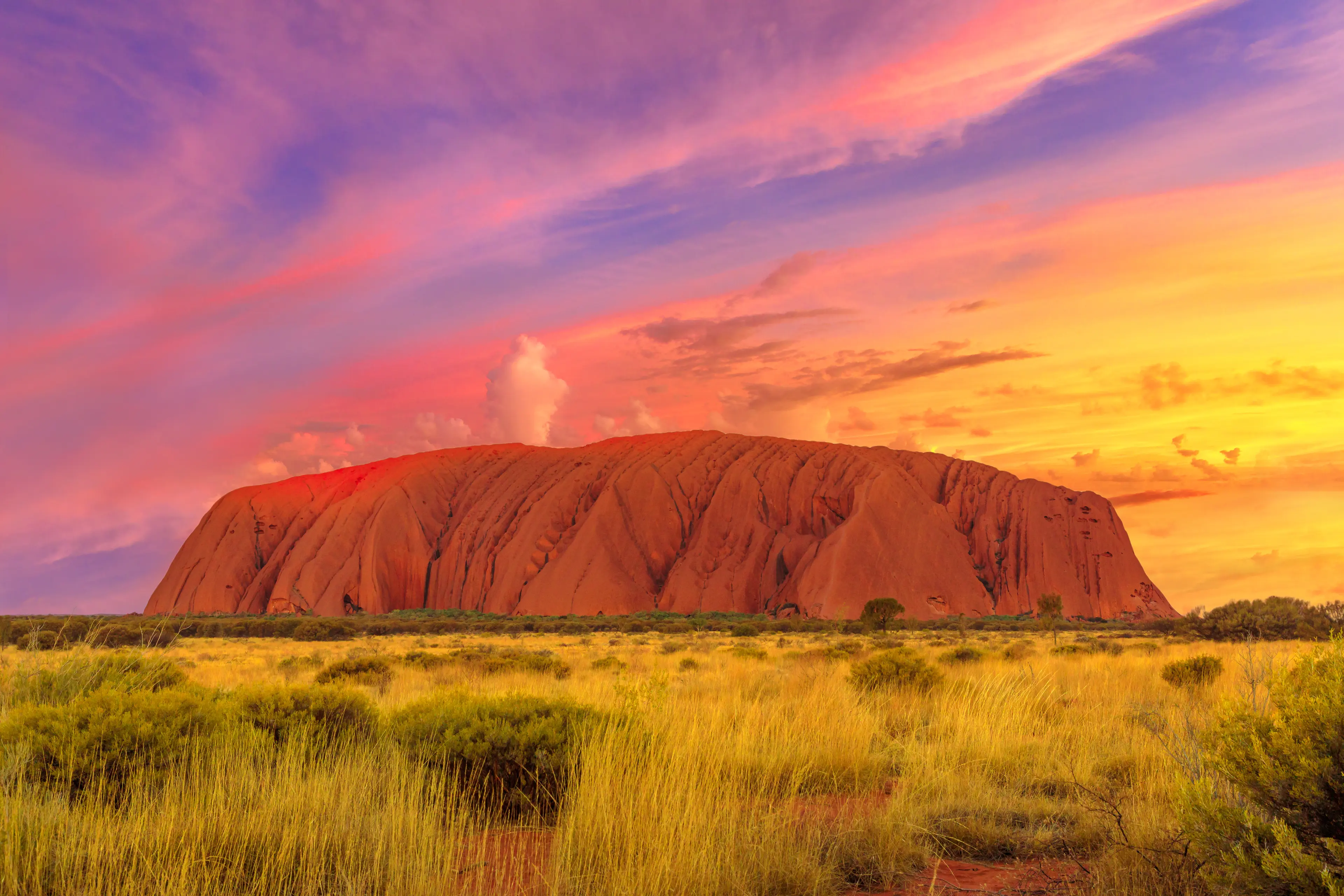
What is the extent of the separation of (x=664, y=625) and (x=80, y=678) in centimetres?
4478

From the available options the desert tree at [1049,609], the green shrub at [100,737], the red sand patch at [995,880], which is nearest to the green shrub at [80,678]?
the green shrub at [100,737]

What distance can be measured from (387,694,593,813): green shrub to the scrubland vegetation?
0.08 ft

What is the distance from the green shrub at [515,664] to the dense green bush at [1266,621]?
23.1 m

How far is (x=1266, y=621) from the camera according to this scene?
27672 millimetres

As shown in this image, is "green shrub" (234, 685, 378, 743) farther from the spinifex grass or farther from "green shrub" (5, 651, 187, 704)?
"green shrub" (5, 651, 187, 704)

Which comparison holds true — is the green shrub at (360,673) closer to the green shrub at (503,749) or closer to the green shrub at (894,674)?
the green shrub at (503,749)

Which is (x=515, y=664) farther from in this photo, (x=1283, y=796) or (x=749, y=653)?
(x=1283, y=796)

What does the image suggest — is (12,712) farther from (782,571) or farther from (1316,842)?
(782,571)

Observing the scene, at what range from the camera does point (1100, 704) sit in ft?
35.1

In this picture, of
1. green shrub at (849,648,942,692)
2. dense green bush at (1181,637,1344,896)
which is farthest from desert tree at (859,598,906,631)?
dense green bush at (1181,637,1344,896)

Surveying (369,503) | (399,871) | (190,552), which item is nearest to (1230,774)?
(399,871)

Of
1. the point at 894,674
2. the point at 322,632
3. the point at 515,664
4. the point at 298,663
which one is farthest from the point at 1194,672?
the point at 322,632

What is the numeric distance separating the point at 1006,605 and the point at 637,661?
60.8m

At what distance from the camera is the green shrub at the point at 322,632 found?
1726 inches
